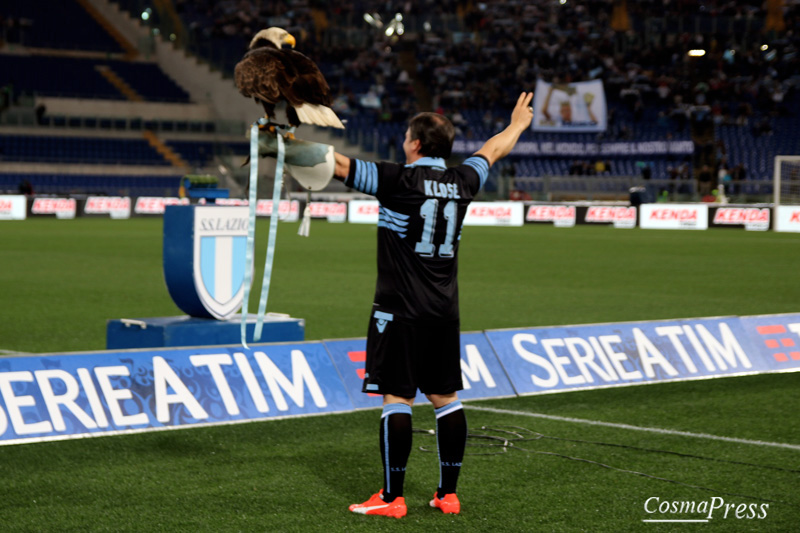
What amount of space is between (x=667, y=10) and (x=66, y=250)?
33.9 metres

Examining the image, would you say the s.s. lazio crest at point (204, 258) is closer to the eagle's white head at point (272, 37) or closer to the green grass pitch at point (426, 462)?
the green grass pitch at point (426, 462)

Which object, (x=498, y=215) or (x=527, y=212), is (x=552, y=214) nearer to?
(x=527, y=212)

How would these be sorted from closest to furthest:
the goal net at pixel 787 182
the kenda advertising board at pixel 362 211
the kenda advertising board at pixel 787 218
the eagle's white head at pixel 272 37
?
the eagle's white head at pixel 272 37 < the kenda advertising board at pixel 787 218 < the goal net at pixel 787 182 < the kenda advertising board at pixel 362 211

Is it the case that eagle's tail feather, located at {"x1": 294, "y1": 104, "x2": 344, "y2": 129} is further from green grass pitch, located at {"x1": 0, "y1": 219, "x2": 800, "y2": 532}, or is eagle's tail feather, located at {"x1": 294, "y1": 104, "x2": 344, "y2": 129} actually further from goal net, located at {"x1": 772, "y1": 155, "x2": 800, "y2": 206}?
goal net, located at {"x1": 772, "y1": 155, "x2": 800, "y2": 206}

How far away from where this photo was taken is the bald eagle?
14.1 ft

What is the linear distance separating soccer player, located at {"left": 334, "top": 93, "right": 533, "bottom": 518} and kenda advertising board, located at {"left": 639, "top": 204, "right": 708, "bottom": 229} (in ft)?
96.8

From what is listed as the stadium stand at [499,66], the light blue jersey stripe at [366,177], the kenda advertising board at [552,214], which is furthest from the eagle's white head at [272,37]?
the stadium stand at [499,66]

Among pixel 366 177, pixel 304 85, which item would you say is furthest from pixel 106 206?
pixel 304 85

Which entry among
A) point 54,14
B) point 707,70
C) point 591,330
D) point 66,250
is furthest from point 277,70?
point 54,14

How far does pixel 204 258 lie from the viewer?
819 centimetres

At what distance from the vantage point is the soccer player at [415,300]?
473 cm

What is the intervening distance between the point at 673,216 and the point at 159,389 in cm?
2916

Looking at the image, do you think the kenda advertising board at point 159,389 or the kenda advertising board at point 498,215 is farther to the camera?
the kenda advertising board at point 498,215

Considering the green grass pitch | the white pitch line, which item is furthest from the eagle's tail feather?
the white pitch line
